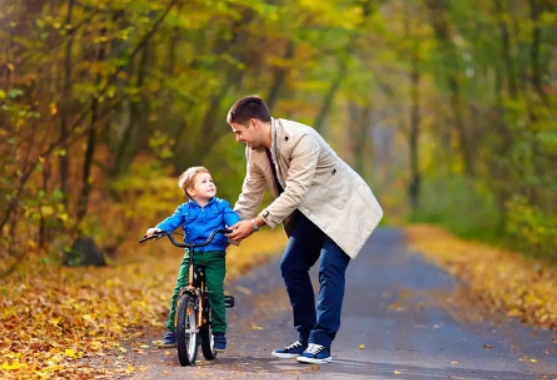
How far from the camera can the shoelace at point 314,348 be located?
7512 millimetres

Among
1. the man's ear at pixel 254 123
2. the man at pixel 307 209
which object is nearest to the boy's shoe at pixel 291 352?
the man at pixel 307 209

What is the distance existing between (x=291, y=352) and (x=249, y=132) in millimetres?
1708

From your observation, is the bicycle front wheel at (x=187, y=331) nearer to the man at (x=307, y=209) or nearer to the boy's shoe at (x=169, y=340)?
the boy's shoe at (x=169, y=340)

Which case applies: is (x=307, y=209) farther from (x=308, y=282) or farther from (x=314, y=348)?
(x=314, y=348)

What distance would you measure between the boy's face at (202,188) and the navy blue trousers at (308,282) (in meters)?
0.69

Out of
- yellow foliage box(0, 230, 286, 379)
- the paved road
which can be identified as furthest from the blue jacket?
yellow foliage box(0, 230, 286, 379)

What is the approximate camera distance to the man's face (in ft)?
24.3

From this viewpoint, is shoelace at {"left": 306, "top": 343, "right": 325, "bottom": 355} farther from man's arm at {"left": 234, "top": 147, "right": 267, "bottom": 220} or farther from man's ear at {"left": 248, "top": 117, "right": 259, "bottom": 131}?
man's ear at {"left": 248, "top": 117, "right": 259, "bottom": 131}

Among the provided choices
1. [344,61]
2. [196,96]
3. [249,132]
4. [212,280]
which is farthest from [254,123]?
[344,61]

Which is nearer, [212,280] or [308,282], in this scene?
[212,280]

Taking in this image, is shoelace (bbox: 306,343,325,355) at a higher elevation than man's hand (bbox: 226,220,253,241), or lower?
lower

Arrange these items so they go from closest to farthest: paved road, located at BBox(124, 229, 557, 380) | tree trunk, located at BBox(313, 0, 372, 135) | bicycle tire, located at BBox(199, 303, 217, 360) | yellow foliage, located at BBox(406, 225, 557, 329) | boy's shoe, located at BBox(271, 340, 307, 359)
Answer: paved road, located at BBox(124, 229, 557, 380), bicycle tire, located at BBox(199, 303, 217, 360), boy's shoe, located at BBox(271, 340, 307, 359), yellow foliage, located at BBox(406, 225, 557, 329), tree trunk, located at BBox(313, 0, 372, 135)

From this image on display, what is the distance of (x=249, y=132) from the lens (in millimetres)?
7418

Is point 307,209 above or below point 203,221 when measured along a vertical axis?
above
